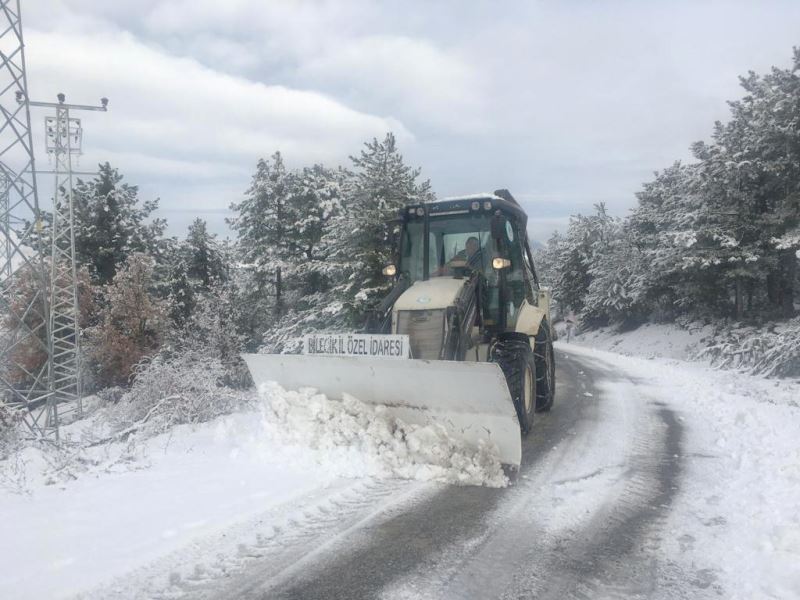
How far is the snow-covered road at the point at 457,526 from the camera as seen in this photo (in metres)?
3.34

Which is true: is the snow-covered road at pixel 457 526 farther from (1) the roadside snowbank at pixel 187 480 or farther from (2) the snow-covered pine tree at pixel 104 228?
(2) the snow-covered pine tree at pixel 104 228

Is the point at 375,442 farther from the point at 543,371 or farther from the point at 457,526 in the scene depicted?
the point at 543,371

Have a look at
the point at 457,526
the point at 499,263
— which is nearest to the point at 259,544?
the point at 457,526

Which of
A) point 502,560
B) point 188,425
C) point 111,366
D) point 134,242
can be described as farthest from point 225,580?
point 134,242

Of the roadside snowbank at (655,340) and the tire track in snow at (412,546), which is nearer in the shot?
the tire track in snow at (412,546)

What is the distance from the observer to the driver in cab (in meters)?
7.33

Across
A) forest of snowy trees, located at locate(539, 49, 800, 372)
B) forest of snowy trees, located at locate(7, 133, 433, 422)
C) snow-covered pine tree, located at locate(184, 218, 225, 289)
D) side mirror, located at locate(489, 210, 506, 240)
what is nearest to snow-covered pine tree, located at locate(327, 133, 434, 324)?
forest of snowy trees, located at locate(7, 133, 433, 422)

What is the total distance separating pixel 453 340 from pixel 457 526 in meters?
2.43

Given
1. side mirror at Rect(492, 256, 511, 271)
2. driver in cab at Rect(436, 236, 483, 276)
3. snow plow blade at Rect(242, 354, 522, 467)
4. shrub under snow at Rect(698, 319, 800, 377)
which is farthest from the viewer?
shrub under snow at Rect(698, 319, 800, 377)

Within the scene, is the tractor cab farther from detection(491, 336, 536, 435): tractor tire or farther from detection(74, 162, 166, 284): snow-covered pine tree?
detection(74, 162, 166, 284): snow-covered pine tree

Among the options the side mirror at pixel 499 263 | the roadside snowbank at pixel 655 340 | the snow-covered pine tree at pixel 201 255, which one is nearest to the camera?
the side mirror at pixel 499 263

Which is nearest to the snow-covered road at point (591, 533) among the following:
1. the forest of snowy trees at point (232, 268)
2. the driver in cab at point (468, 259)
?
the driver in cab at point (468, 259)

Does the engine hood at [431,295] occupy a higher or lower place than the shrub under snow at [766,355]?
higher

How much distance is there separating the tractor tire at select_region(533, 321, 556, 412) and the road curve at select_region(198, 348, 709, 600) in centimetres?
226
